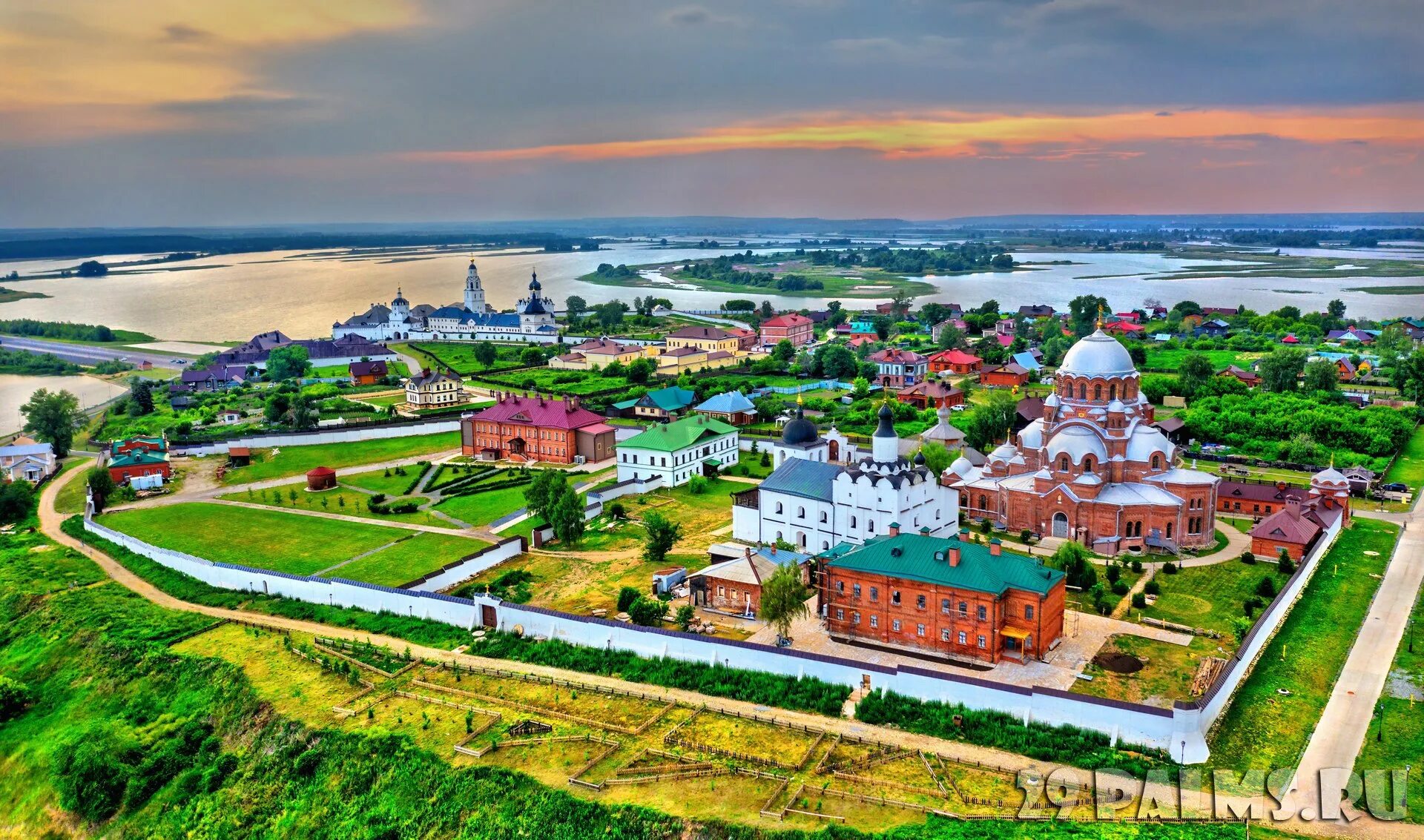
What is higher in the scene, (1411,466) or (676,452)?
(676,452)

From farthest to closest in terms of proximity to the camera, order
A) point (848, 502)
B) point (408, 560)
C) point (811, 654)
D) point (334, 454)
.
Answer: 1. point (334, 454)
2. point (408, 560)
3. point (848, 502)
4. point (811, 654)

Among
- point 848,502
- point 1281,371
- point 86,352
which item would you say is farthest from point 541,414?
point 86,352

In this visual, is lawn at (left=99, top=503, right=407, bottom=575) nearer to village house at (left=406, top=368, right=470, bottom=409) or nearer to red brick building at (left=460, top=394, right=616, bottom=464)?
red brick building at (left=460, top=394, right=616, bottom=464)

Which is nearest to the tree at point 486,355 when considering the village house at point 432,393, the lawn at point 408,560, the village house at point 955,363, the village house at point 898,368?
the village house at point 432,393

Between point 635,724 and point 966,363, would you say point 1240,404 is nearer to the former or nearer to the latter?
point 966,363

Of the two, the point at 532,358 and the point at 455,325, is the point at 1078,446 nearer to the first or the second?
the point at 532,358

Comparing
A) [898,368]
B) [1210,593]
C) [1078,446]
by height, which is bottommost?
[1210,593]
